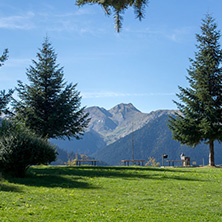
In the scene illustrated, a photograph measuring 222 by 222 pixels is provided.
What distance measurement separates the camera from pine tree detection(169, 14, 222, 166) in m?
33.4

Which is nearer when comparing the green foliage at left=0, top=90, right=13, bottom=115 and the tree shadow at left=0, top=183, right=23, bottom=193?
the tree shadow at left=0, top=183, right=23, bottom=193

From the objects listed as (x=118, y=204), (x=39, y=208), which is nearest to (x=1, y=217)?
(x=39, y=208)

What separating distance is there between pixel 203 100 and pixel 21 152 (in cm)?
2262

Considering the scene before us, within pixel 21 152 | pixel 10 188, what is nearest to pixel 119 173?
pixel 21 152

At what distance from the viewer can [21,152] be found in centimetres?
1877

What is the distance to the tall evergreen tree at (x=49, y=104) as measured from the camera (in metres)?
33.2

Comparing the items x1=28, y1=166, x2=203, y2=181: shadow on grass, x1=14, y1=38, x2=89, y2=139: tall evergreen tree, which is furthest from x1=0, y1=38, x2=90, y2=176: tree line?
x1=28, y1=166, x2=203, y2=181: shadow on grass

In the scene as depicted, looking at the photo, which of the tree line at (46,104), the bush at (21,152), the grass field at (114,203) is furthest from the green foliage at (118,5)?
the tree line at (46,104)

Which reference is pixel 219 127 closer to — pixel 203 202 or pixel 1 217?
pixel 203 202

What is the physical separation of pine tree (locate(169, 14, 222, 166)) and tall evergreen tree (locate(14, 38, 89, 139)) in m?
11.3

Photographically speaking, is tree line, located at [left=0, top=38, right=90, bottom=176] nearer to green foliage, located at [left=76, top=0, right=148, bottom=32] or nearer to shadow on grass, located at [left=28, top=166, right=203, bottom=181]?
shadow on grass, located at [left=28, top=166, right=203, bottom=181]

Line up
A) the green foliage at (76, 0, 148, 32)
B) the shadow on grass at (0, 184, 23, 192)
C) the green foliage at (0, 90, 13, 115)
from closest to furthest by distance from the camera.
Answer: the green foliage at (76, 0, 148, 32)
the shadow on grass at (0, 184, 23, 192)
the green foliage at (0, 90, 13, 115)

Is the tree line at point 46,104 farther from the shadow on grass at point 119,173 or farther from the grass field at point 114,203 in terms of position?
the grass field at point 114,203

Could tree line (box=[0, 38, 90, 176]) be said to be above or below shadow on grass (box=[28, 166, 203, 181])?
above
